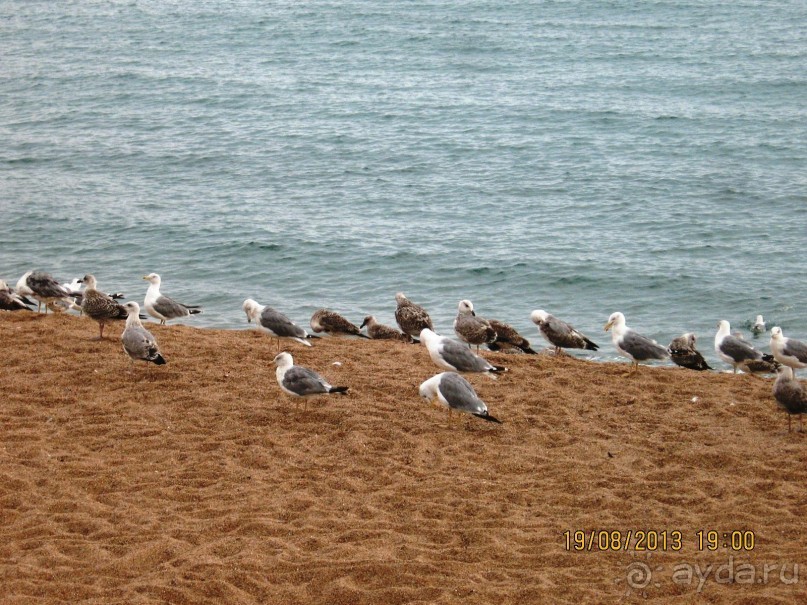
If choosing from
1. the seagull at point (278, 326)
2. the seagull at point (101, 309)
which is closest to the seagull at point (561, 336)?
the seagull at point (278, 326)

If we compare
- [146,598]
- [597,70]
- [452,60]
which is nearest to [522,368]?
[146,598]

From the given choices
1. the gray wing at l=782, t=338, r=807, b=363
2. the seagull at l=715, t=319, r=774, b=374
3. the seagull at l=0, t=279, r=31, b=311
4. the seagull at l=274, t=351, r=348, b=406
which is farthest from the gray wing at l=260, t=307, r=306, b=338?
the gray wing at l=782, t=338, r=807, b=363

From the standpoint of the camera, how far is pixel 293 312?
20.7 meters

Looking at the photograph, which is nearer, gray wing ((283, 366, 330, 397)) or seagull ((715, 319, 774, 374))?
gray wing ((283, 366, 330, 397))

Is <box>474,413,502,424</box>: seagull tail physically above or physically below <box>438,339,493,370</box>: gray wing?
below

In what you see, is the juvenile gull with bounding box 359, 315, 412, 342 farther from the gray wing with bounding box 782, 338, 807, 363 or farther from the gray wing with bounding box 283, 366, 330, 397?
the gray wing with bounding box 782, 338, 807, 363

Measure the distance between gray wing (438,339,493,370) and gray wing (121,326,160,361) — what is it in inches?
140

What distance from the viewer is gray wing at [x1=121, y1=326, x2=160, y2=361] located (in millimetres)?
12312

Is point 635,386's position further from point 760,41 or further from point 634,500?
point 760,41

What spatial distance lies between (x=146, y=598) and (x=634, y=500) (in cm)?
439

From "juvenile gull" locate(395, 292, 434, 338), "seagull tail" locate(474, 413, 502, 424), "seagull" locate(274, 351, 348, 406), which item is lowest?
"juvenile gull" locate(395, 292, 434, 338)

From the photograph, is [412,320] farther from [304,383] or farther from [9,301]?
[9,301]
